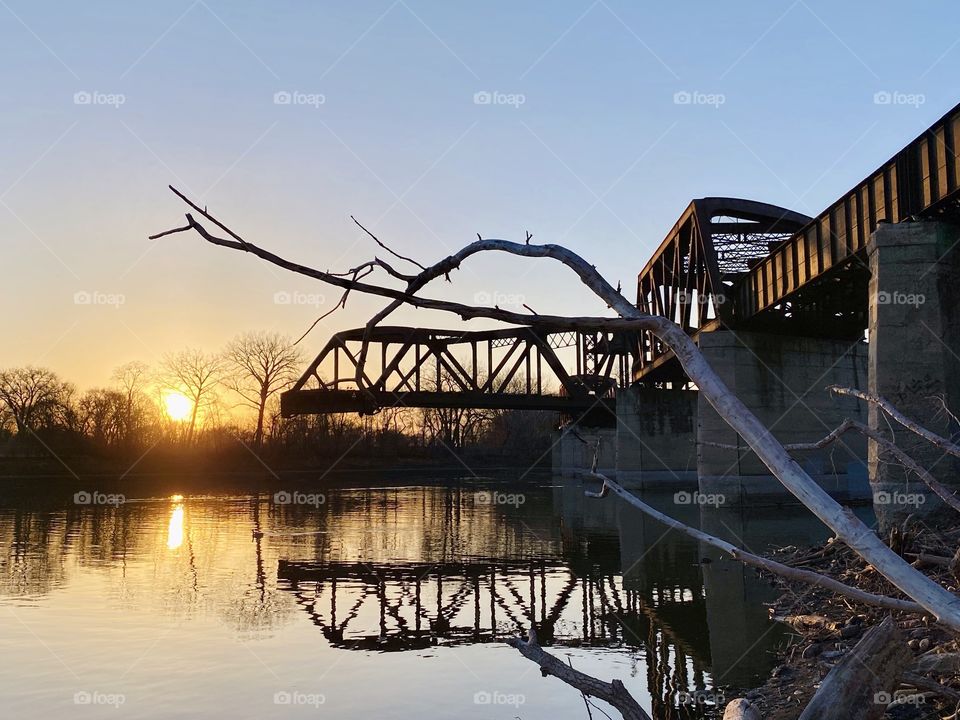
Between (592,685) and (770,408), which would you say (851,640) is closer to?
(592,685)

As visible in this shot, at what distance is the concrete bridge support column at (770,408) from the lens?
36062 mm

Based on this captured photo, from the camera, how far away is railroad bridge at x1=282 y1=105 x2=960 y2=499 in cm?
2039

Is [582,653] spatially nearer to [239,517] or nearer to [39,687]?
[39,687]

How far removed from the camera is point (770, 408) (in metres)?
36.8

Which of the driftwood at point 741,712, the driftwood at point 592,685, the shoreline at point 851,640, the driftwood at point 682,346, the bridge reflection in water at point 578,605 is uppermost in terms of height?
the driftwood at point 682,346

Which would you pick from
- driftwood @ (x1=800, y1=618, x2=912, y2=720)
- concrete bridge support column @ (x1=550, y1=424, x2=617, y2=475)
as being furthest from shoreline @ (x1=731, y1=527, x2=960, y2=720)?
concrete bridge support column @ (x1=550, y1=424, x2=617, y2=475)

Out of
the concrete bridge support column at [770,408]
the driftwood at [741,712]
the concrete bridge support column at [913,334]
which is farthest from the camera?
the concrete bridge support column at [770,408]

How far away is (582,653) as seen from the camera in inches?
457

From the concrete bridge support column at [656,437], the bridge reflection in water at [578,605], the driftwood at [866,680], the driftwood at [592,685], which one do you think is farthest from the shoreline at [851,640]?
the concrete bridge support column at [656,437]

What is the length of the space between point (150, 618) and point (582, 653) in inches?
261

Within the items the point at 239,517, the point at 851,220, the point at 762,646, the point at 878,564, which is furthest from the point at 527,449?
the point at 878,564

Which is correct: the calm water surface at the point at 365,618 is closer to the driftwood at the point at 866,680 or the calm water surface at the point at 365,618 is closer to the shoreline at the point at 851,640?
the shoreline at the point at 851,640

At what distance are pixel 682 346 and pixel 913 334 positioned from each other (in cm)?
1891

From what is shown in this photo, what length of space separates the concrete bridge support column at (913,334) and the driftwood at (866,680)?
1467cm
